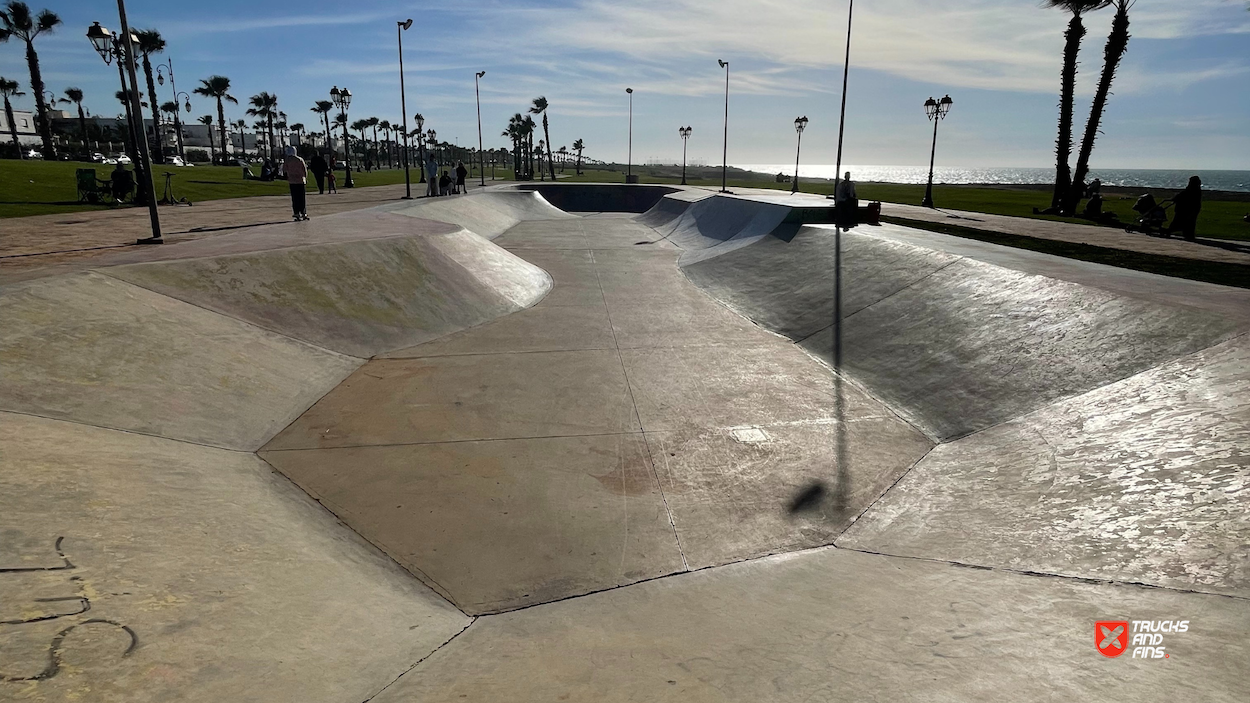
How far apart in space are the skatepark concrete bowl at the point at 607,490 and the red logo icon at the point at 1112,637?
0.21 ft

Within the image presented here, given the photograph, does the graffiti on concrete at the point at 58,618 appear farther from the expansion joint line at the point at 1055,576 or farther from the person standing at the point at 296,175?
the person standing at the point at 296,175

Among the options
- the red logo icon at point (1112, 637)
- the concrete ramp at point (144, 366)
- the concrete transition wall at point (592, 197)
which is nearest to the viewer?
the red logo icon at point (1112, 637)

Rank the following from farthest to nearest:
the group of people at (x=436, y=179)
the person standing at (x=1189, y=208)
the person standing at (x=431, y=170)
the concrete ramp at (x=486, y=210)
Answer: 1. the group of people at (x=436, y=179)
2. the person standing at (x=431, y=170)
3. the concrete ramp at (x=486, y=210)
4. the person standing at (x=1189, y=208)

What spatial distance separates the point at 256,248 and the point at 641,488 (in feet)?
27.5

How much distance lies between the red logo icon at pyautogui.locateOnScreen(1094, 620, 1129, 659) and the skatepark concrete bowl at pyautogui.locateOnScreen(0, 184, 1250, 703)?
65 millimetres

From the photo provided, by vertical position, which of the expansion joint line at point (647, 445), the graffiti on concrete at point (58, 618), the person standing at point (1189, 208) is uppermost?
the person standing at point (1189, 208)

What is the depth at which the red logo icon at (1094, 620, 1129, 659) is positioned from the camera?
2.89 metres

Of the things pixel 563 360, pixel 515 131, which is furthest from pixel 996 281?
pixel 515 131

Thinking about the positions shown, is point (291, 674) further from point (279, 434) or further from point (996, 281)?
point (996, 281)

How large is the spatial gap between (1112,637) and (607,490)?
149 inches

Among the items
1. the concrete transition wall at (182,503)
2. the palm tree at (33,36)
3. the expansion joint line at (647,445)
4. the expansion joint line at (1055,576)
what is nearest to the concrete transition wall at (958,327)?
the expansion joint line at (1055,576)

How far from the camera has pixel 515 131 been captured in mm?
86750

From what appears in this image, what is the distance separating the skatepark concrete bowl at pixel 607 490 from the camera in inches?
115

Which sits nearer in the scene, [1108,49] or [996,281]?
[996,281]
